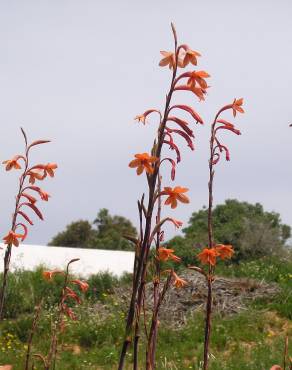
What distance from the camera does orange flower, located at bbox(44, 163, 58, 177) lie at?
296 centimetres

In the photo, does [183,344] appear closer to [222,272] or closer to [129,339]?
[222,272]

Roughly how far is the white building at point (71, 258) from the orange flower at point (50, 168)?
962 centimetres

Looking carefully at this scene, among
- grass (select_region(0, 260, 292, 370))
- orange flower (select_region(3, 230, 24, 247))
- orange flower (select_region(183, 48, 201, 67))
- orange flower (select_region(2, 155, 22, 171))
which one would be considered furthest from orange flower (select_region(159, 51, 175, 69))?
grass (select_region(0, 260, 292, 370))

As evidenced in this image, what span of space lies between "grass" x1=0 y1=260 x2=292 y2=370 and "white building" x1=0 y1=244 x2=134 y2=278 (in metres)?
1.99

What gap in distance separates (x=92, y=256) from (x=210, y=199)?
43.9 feet

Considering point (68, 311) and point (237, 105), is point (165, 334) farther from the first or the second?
point (237, 105)

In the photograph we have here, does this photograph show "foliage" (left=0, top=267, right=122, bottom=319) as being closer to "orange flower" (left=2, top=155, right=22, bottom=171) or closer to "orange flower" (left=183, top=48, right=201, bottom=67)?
"orange flower" (left=2, top=155, right=22, bottom=171)

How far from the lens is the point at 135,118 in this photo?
2252 mm

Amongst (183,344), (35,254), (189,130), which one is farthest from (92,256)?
(189,130)

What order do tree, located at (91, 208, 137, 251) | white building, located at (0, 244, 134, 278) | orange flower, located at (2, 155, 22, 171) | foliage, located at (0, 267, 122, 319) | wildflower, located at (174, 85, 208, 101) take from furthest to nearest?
tree, located at (91, 208, 137, 251) < white building, located at (0, 244, 134, 278) < foliage, located at (0, 267, 122, 319) < orange flower, located at (2, 155, 22, 171) < wildflower, located at (174, 85, 208, 101)

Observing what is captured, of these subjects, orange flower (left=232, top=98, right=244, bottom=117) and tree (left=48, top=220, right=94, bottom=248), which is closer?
orange flower (left=232, top=98, right=244, bottom=117)

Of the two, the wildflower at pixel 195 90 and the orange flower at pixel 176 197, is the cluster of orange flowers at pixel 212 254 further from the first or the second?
the wildflower at pixel 195 90

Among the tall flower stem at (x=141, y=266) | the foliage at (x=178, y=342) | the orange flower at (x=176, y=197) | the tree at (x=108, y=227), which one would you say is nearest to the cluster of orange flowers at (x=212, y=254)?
the orange flower at (x=176, y=197)

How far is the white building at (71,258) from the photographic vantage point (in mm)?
13459
